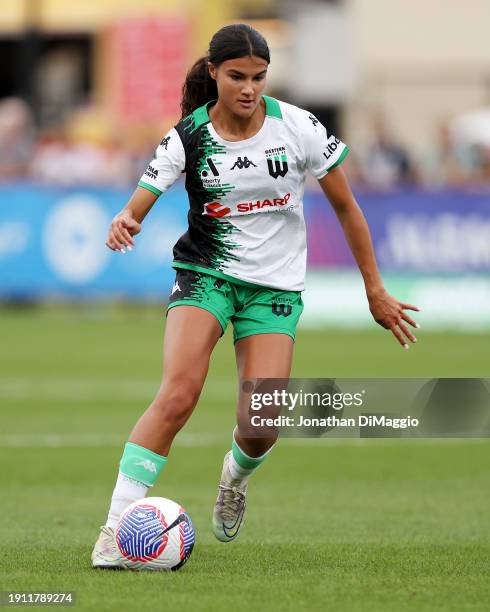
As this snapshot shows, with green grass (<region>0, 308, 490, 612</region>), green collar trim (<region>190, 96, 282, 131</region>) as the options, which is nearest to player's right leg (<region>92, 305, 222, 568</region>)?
green grass (<region>0, 308, 490, 612</region>)

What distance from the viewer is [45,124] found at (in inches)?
1331

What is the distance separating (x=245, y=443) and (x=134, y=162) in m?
16.9

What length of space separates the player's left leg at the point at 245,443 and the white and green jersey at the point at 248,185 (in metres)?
0.29

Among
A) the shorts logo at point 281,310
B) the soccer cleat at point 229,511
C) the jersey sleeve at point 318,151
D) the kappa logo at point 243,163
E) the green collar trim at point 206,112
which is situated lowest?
the soccer cleat at point 229,511

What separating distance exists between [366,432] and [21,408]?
298 inches

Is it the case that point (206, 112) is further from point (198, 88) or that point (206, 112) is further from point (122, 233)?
point (122, 233)

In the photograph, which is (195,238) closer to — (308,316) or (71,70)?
(308,316)

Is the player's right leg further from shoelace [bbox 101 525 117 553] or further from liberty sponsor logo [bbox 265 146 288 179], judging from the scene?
liberty sponsor logo [bbox 265 146 288 179]

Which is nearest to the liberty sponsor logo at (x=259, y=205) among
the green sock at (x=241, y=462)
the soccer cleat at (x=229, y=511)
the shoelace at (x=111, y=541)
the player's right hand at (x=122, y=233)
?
the player's right hand at (x=122, y=233)

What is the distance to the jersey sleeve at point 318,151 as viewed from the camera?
7203mm

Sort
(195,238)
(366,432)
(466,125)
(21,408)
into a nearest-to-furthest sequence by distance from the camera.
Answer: (366,432)
(195,238)
(21,408)
(466,125)

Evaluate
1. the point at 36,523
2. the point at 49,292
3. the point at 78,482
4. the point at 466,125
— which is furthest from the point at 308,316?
the point at 36,523

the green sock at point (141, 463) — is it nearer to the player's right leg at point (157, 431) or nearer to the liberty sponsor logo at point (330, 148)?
the player's right leg at point (157, 431)
